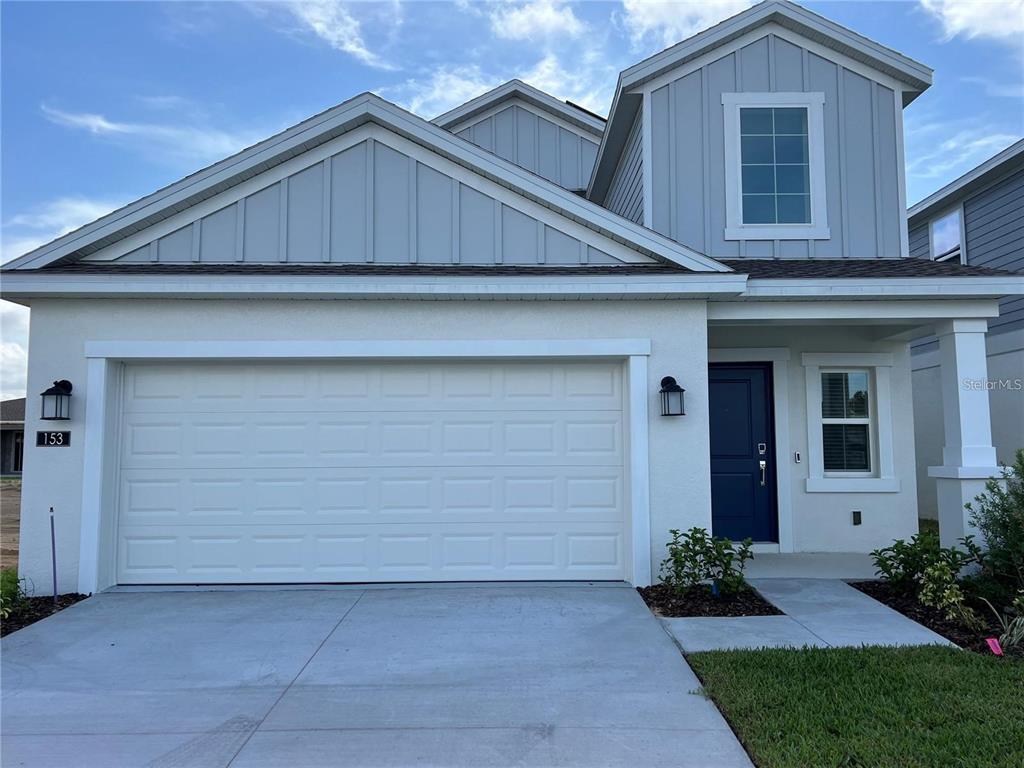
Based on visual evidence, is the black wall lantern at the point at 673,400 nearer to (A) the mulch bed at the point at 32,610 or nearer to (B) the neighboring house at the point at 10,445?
(A) the mulch bed at the point at 32,610

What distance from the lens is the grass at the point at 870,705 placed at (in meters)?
3.36

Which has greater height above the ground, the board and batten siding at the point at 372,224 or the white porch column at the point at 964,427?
the board and batten siding at the point at 372,224

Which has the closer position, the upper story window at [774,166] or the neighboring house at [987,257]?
the upper story window at [774,166]

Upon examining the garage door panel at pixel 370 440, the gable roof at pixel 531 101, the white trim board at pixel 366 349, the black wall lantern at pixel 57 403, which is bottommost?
the garage door panel at pixel 370 440

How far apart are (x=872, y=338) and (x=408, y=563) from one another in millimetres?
6266

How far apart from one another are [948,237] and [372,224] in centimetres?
1139

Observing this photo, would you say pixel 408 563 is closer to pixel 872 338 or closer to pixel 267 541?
pixel 267 541

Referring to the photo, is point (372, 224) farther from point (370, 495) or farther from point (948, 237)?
point (948, 237)

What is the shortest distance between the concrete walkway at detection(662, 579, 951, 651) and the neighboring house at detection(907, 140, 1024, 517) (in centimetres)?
619

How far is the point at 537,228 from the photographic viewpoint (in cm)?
691

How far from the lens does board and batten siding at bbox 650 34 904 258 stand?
27.3 ft

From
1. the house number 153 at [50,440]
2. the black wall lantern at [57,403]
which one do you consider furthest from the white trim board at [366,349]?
the house number 153 at [50,440]

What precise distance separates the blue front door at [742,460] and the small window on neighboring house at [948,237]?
22.1 ft

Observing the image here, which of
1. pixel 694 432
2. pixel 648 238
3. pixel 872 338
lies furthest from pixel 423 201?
pixel 872 338
